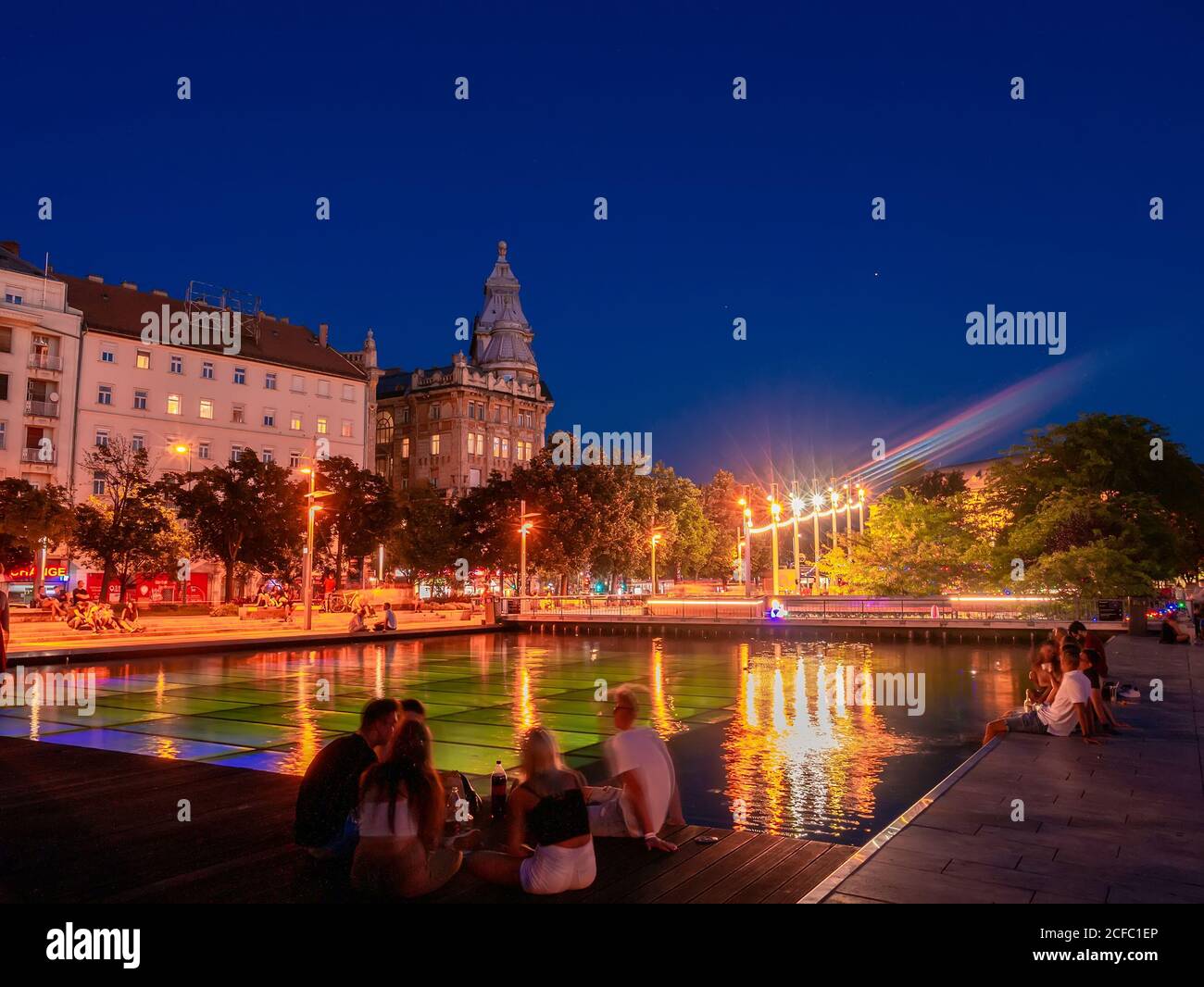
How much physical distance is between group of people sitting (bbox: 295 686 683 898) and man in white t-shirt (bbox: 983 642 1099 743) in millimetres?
7324

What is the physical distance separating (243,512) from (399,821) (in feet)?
158

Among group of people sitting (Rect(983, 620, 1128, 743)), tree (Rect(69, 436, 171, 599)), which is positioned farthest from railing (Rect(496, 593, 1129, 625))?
group of people sitting (Rect(983, 620, 1128, 743))

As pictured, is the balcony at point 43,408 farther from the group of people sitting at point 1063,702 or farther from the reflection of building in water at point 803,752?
the group of people sitting at point 1063,702

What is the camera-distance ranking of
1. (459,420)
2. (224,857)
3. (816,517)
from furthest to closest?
(459,420)
(816,517)
(224,857)

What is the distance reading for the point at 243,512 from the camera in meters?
50.6

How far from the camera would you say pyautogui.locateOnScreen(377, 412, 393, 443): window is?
345ft

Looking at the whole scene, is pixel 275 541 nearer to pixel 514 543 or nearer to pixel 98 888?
pixel 514 543

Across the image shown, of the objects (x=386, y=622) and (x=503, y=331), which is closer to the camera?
(x=386, y=622)

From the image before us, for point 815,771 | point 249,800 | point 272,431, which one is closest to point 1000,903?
point 815,771

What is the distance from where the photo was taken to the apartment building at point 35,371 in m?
57.9

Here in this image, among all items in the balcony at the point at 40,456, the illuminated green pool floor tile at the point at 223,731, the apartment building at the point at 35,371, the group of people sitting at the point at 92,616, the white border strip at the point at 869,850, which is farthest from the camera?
the balcony at the point at 40,456
